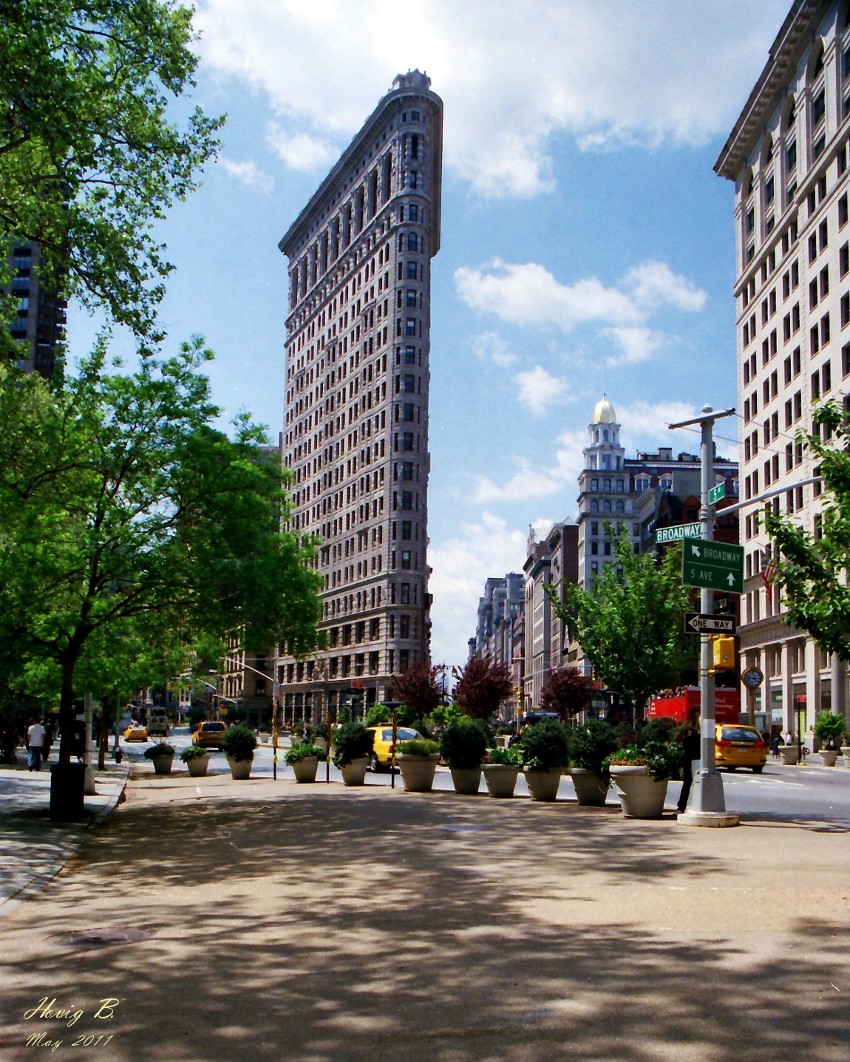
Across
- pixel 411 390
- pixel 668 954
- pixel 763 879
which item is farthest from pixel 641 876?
pixel 411 390

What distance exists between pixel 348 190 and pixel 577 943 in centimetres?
11648

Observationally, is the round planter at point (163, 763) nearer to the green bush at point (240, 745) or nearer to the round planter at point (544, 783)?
the green bush at point (240, 745)

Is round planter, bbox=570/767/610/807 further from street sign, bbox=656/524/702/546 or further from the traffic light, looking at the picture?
street sign, bbox=656/524/702/546

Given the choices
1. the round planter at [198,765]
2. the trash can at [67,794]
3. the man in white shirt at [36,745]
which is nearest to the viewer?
the trash can at [67,794]

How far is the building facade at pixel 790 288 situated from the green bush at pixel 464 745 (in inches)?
1280

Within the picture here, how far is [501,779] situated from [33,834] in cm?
1013

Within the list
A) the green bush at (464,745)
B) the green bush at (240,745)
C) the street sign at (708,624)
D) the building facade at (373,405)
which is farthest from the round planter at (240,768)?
the building facade at (373,405)

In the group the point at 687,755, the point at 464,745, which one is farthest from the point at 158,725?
the point at 687,755

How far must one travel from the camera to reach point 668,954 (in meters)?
7.90

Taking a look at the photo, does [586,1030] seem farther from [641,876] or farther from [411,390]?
[411,390]

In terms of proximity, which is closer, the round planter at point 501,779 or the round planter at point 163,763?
the round planter at point 501,779

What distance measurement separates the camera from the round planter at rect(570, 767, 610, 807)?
21438 mm

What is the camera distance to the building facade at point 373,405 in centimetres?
10025

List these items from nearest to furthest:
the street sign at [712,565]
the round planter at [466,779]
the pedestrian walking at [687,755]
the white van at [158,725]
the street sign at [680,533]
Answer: the street sign at [712,565] → the street sign at [680,533] → the pedestrian walking at [687,755] → the round planter at [466,779] → the white van at [158,725]
